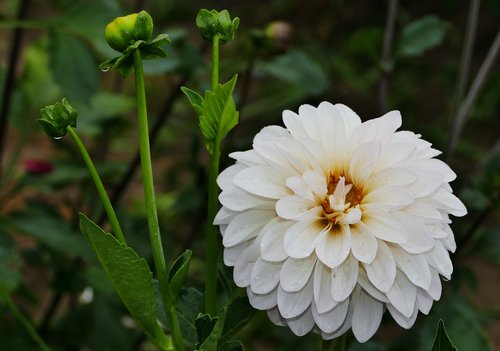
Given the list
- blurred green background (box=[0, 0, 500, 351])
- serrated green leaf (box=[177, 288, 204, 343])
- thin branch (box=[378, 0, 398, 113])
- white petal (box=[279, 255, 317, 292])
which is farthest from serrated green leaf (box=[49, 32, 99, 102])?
white petal (box=[279, 255, 317, 292])

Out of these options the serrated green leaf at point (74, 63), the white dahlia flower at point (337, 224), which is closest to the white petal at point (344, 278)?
the white dahlia flower at point (337, 224)

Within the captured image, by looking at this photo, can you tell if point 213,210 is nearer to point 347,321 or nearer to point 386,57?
point 347,321

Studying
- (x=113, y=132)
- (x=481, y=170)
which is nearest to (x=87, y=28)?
(x=113, y=132)

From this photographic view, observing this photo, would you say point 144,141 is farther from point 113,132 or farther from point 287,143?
point 113,132

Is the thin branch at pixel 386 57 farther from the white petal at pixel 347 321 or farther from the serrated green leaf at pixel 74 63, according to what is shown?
the white petal at pixel 347 321

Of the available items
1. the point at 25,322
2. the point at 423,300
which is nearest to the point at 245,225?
the point at 423,300

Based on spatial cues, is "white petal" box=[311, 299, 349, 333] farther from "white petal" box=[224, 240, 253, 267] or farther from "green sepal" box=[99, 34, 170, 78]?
"green sepal" box=[99, 34, 170, 78]
